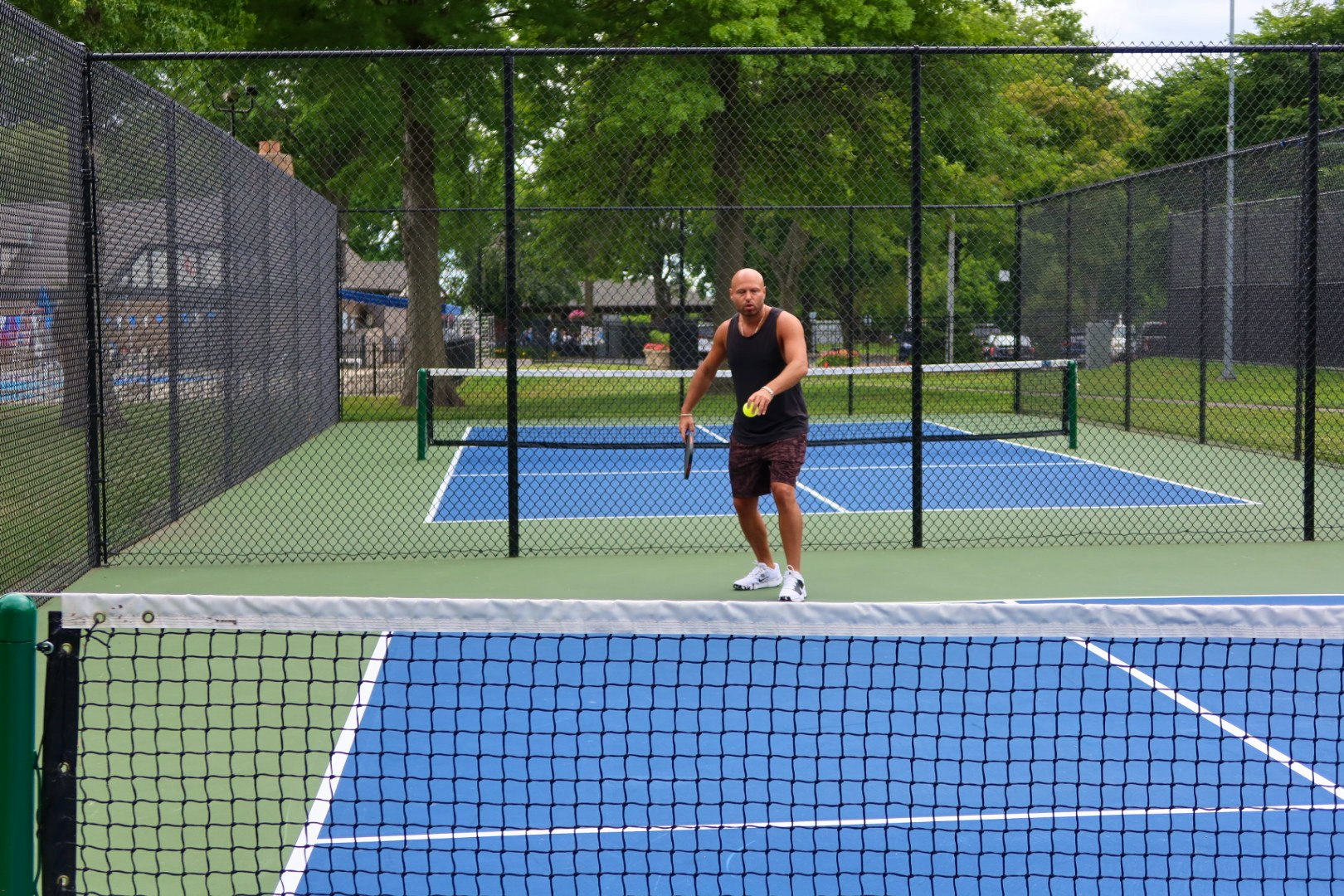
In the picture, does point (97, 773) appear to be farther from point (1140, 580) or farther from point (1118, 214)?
point (1118, 214)

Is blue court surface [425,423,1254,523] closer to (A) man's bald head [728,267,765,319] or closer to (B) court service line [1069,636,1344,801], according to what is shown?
(A) man's bald head [728,267,765,319]

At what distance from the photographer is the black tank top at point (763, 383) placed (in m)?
7.22

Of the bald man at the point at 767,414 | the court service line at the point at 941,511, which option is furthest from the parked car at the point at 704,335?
the bald man at the point at 767,414

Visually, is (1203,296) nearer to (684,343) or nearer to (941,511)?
(941,511)

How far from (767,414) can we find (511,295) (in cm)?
201

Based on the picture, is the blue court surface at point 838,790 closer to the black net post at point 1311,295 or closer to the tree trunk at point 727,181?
the black net post at point 1311,295

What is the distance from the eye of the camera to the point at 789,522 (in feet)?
23.9

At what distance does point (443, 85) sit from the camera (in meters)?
16.6

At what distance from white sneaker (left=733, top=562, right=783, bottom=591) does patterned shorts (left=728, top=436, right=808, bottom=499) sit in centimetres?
48

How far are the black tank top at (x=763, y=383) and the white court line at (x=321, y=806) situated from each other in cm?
240

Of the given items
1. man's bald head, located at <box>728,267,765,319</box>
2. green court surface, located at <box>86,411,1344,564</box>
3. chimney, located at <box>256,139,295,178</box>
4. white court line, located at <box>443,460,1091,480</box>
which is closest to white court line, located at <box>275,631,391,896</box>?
man's bald head, located at <box>728,267,765,319</box>

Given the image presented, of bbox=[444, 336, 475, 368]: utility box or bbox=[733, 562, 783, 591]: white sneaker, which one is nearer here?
bbox=[733, 562, 783, 591]: white sneaker

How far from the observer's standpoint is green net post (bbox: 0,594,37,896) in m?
2.69

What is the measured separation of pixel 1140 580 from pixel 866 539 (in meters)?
2.07
